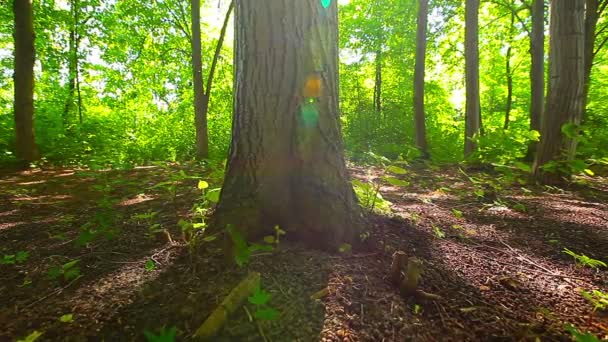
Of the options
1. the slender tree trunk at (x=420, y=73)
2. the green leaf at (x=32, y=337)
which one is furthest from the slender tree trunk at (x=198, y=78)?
the green leaf at (x=32, y=337)

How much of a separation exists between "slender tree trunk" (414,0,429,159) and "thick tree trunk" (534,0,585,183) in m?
3.63

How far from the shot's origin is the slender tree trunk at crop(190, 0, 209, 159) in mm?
7525

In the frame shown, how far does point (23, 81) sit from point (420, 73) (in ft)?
29.3

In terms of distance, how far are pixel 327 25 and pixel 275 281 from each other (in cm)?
154

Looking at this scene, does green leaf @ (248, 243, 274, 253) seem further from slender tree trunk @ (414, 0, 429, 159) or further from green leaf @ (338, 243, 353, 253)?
slender tree trunk @ (414, 0, 429, 159)

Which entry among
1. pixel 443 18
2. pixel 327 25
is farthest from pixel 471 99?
pixel 327 25

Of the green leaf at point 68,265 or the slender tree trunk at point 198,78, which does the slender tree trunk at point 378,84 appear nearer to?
the slender tree trunk at point 198,78

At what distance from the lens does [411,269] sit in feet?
4.96

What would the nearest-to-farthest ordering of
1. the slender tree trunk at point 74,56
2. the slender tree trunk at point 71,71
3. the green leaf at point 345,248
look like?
the green leaf at point 345,248 < the slender tree trunk at point 71,71 < the slender tree trunk at point 74,56

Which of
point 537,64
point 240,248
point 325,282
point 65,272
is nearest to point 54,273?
point 65,272

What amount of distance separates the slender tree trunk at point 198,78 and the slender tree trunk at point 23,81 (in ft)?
10.5

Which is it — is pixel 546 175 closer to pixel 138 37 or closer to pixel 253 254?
pixel 253 254

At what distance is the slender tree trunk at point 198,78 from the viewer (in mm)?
7525

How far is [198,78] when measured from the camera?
7707mm
